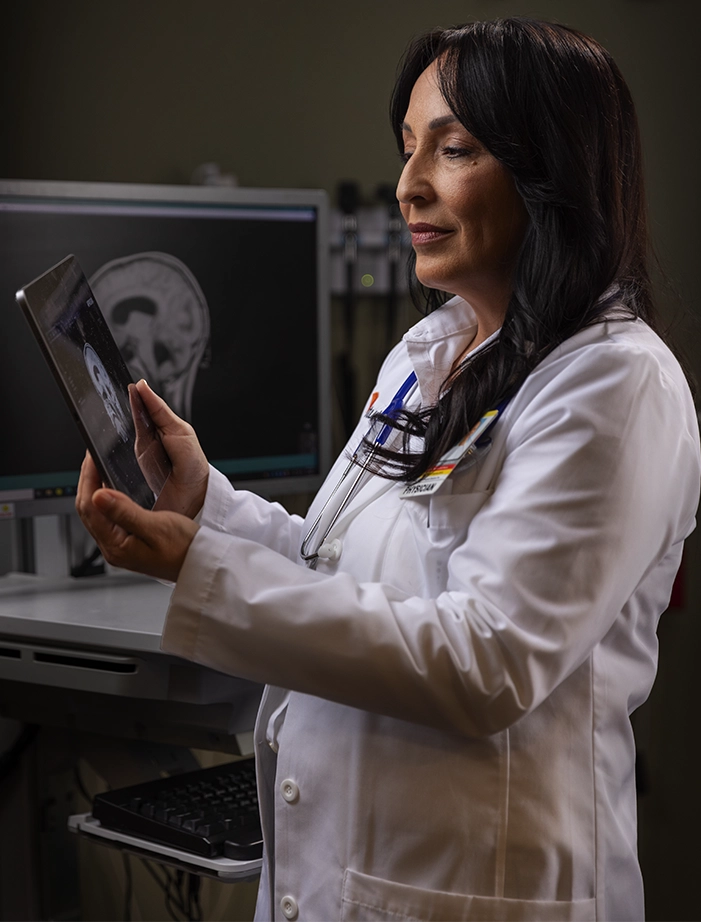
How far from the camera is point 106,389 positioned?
39.3 inches

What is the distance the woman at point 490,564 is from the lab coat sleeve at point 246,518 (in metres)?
0.13

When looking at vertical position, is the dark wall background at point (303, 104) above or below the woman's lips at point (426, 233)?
above

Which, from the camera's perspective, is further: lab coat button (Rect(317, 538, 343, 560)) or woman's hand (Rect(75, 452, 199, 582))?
lab coat button (Rect(317, 538, 343, 560))

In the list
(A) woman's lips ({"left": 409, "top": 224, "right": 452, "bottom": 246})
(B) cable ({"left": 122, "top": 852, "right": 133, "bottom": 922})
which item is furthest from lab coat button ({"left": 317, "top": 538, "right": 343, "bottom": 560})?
(B) cable ({"left": 122, "top": 852, "right": 133, "bottom": 922})

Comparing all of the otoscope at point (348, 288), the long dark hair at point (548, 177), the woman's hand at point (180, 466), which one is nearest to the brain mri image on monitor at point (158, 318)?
the otoscope at point (348, 288)

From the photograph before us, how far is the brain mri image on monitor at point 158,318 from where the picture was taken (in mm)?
1737

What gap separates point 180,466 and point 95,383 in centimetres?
25

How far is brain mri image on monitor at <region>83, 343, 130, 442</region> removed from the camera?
96 centimetres

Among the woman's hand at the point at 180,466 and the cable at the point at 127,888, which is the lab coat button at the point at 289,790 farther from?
the cable at the point at 127,888

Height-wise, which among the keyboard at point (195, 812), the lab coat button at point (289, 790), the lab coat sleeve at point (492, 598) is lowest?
the keyboard at point (195, 812)

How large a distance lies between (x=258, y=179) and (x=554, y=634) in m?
1.65

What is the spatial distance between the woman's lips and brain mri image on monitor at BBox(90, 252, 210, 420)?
0.78m

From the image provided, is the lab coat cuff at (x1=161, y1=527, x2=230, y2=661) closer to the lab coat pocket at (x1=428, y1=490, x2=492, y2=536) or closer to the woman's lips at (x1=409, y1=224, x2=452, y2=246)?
the lab coat pocket at (x1=428, y1=490, x2=492, y2=536)

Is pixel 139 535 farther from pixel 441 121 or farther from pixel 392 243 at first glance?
pixel 392 243
